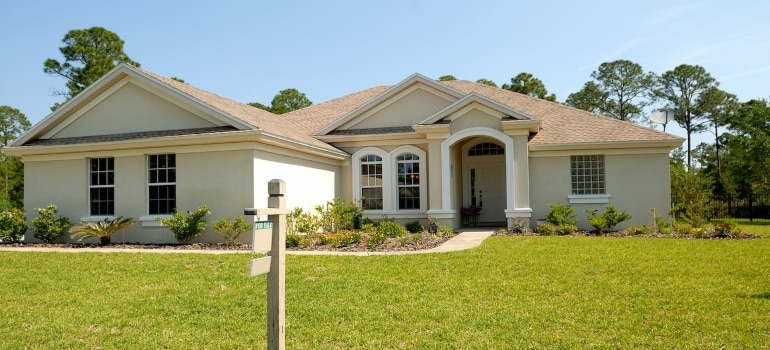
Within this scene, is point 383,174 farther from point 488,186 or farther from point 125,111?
point 125,111

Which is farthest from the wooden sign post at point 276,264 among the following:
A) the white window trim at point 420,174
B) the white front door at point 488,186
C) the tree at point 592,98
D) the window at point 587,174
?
the tree at point 592,98

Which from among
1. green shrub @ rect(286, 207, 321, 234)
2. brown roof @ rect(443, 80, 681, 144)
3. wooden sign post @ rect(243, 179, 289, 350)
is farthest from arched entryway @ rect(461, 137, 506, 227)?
wooden sign post @ rect(243, 179, 289, 350)

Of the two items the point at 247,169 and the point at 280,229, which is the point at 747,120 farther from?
the point at 280,229

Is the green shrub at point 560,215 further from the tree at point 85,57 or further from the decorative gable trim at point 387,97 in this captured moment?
the tree at point 85,57

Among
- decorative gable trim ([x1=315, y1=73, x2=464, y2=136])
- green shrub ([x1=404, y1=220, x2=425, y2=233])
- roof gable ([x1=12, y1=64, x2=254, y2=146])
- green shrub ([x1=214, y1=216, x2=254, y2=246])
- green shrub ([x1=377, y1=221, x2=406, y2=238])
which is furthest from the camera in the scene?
decorative gable trim ([x1=315, y1=73, x2=464, y2=136])

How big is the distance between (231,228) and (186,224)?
48.5 inches

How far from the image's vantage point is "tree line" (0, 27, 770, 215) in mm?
30906

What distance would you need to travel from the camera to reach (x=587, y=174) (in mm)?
18891

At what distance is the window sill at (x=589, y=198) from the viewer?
18581 millimetres

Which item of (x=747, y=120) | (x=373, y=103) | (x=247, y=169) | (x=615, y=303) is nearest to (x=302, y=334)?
(x=615, y=303)

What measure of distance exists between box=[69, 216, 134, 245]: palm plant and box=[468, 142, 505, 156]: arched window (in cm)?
1240

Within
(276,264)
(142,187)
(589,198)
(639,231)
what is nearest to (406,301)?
(276,264)

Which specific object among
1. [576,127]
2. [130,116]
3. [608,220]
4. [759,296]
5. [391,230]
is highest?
[130,116]

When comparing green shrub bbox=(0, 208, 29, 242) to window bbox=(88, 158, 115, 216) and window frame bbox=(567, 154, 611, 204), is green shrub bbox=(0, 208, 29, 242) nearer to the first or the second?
window bbox=(88, 158, 115, 216)
